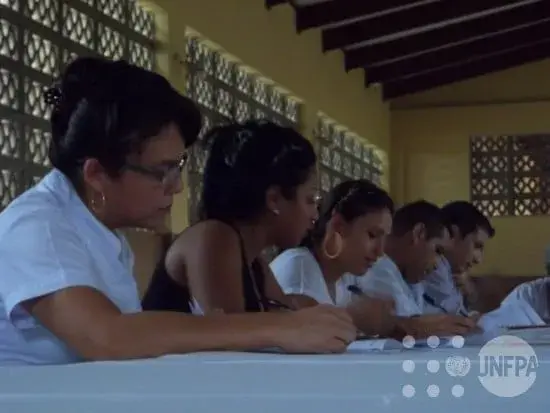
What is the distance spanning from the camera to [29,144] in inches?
124

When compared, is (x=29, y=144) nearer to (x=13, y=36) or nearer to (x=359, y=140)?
(x=13, y=36)

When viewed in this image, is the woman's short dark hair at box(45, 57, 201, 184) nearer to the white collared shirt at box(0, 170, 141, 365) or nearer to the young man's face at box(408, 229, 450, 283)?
the white collared shirt at box(0, 170, 141, 365)

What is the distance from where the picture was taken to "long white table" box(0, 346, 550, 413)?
0.81 metres

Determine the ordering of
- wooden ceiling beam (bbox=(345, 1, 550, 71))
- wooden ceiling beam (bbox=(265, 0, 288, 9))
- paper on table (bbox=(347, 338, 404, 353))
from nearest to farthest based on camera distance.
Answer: paper on table (bbox=(347, 338, 404, 353)) < wooden ceiling beam (bbox=(265, 0, 288, 9)) < wooden ceiling beam (bbox=(345, 1, 550, 71))

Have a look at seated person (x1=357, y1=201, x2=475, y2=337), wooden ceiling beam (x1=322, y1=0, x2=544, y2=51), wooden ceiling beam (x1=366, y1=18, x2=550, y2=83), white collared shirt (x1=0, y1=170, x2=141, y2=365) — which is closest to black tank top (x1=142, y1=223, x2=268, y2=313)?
white collared shirt (x1=0, y1=170, x2=141, y2=365)

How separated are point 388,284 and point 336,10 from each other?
3433 mm

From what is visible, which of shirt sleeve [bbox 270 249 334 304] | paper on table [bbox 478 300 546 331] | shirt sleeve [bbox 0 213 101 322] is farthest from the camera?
paper on table [bbox 478 300 546 331]

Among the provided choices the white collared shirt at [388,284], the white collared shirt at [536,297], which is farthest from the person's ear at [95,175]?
the white collared shirt at [536,297]

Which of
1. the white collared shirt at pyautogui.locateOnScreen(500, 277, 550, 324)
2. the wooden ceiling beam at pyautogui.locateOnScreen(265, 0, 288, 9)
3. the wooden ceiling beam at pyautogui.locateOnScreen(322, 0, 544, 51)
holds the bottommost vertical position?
the white collared shirt at pyautogui.locateOnScreen(500, 277, 550, 324)

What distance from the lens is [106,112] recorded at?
1.32 m

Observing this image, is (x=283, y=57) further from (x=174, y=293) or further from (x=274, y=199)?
(x=174, y=293)

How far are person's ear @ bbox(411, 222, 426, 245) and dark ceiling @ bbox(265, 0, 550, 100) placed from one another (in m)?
2.56

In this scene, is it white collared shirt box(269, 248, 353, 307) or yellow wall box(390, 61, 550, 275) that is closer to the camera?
white collared shirt box(269, 248, 353, 307)

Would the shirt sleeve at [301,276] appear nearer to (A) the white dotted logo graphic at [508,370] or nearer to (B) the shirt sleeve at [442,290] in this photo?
(B) the shirt sleeve at [442,290]
